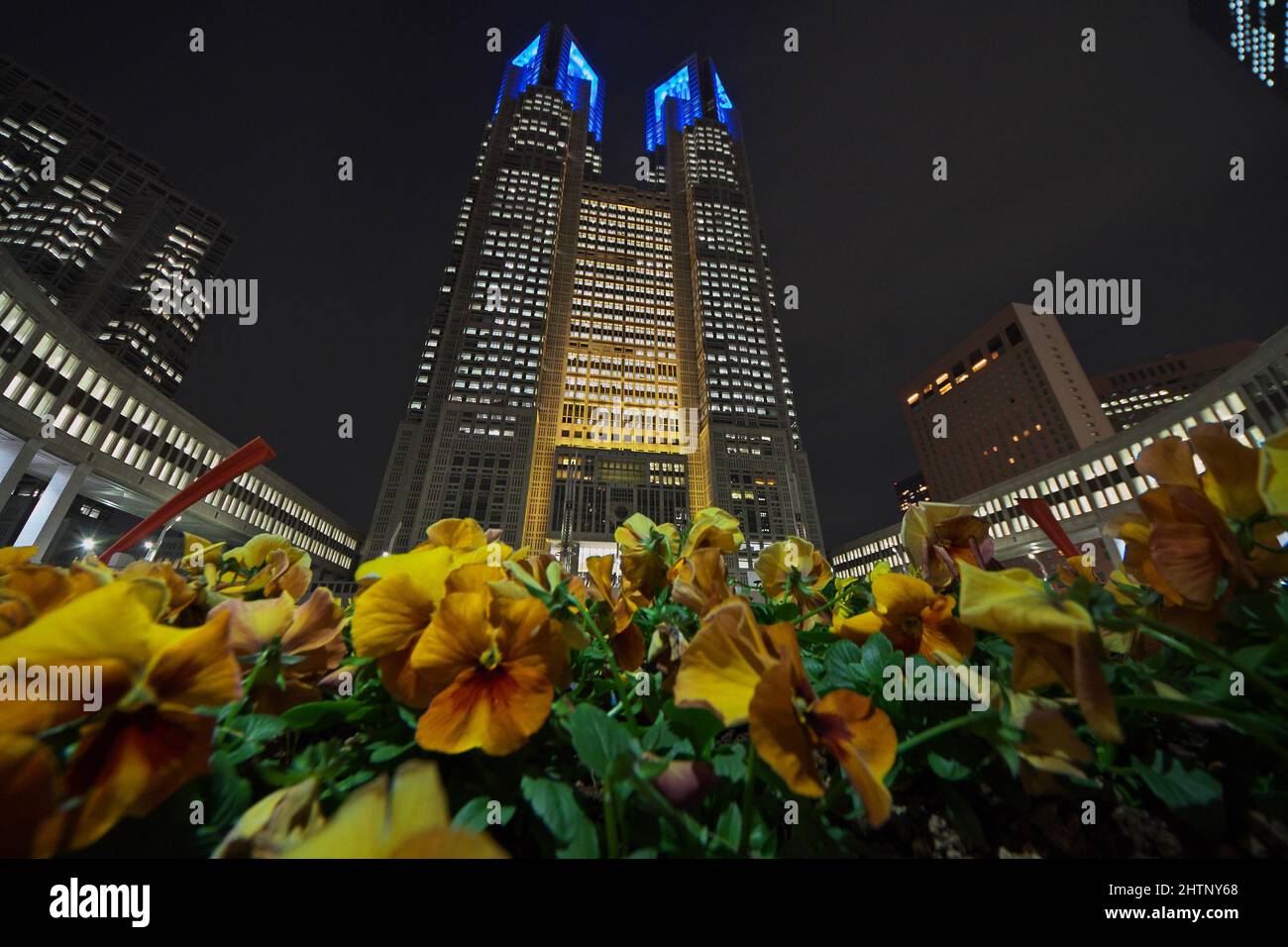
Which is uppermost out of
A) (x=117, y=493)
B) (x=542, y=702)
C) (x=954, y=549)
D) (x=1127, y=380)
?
(x=1127, y=380)

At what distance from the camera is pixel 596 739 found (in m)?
0.40

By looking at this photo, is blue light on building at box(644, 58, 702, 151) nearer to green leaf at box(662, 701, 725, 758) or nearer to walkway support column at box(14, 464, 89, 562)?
walkway support column at box(14, 464, 89, 562)

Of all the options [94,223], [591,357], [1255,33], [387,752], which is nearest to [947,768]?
[387,752]

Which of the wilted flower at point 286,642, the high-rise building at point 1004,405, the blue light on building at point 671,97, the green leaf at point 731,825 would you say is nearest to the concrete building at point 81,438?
the wilted flower at point 286,642

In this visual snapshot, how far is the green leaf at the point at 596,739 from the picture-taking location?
0.38 meters

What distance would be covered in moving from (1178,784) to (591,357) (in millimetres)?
47359

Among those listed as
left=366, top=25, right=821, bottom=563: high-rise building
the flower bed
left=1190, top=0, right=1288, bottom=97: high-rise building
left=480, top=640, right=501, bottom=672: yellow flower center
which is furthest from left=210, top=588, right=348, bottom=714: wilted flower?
left=1190, top=0, right=1288, bottom=97: high-rise building

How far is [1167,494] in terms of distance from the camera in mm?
538

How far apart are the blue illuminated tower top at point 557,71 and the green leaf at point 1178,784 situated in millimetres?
76220

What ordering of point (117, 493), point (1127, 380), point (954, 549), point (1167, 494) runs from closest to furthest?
point (1167, 494), point (954, 549), point (117, 493), point (1127, 380)

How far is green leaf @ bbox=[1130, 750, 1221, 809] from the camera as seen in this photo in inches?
14.5
